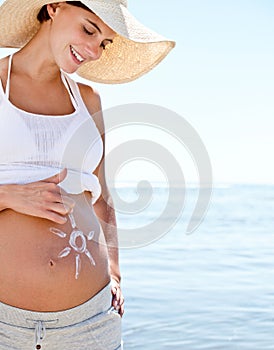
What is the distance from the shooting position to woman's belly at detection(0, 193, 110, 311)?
2.18 m

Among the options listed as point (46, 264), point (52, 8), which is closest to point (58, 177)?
point (46, 264)

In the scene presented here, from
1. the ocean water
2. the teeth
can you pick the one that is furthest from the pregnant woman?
the ocean water

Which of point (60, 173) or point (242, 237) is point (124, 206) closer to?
point (60, 173)

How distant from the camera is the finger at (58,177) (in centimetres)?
230

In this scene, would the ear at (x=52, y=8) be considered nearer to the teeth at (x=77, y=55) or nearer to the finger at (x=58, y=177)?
the teeth at (x=77, y=55)

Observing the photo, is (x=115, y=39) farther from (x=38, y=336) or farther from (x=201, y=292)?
(x=201, y=292)

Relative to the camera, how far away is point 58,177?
230 cm

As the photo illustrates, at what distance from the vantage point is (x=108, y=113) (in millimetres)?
2521

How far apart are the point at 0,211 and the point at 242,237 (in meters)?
7.79

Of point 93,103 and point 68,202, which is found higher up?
point 93,103

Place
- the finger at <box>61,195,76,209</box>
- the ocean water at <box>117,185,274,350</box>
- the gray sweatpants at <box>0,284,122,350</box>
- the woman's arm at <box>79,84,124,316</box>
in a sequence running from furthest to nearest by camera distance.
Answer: the ocean water at <box>117,185,274,350</box> → the woman's arm at <box>79,84,124,316</box> → the finger at <box>61,195,76,209</box> → the gray sweatpants at <box>0,284,122,350</box>

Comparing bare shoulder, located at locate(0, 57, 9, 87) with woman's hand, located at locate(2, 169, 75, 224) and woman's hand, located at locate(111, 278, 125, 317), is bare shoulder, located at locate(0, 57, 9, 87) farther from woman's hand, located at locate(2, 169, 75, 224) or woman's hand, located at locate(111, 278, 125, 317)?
woman's hand, located at locate(111, 278, 125, 317)

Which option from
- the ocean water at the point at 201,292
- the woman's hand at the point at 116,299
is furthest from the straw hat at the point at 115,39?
the ocean water at the point at 201,292

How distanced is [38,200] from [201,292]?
3.70m
